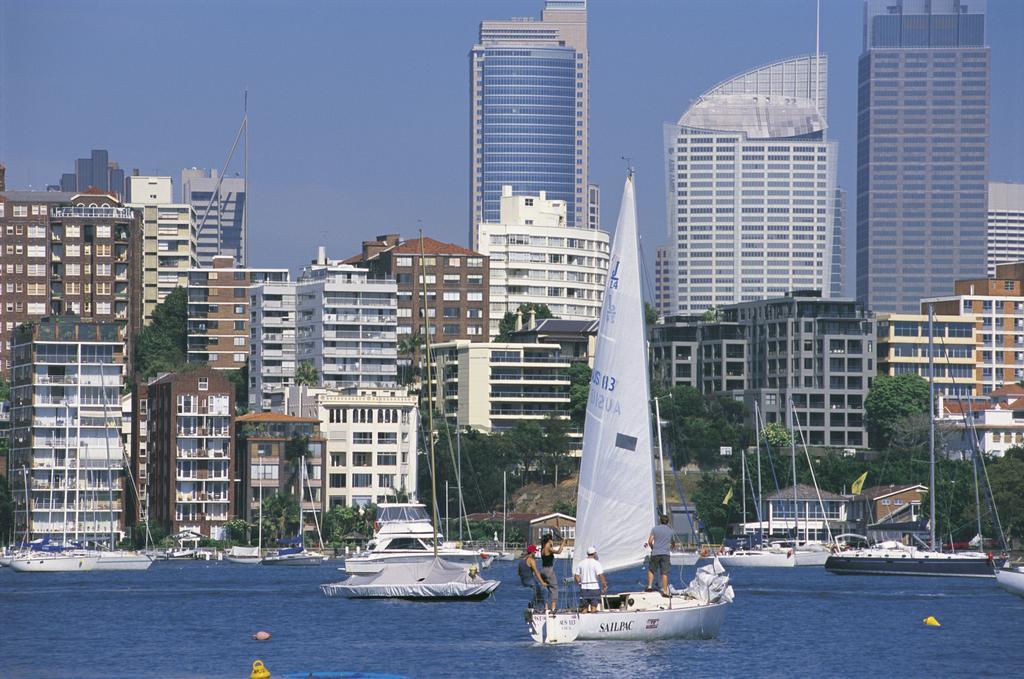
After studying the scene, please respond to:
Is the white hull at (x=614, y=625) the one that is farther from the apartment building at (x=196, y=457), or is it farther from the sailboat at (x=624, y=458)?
the apartment building at (x=196, y=457)

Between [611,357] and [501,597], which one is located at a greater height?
[611,357]

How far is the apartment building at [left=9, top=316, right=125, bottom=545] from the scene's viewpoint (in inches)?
6801

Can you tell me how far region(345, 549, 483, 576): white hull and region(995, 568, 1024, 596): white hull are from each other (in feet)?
127

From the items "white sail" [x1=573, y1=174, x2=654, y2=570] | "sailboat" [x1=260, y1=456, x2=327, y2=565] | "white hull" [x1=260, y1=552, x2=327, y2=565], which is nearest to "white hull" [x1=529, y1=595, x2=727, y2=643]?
"white sail" [x1=573, y1=174, x2=654, y2=570]

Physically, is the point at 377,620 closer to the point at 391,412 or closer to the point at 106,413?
the point at 106,413

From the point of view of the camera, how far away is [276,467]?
177250 millimetres

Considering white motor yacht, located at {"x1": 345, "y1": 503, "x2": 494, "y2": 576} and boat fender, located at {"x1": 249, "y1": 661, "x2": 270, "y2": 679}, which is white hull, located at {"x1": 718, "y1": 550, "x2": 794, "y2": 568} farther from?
boat fender, located at {"x1": 249, "y1": 661, "x2": 270, "y2": 679}

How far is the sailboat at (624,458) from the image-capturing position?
189ft

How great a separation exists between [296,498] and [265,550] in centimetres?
1593

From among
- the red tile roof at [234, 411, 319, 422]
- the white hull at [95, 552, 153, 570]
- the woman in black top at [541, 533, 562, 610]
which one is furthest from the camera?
the red tile roof at [234, 411, 319, 422]

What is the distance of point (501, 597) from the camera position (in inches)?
3755

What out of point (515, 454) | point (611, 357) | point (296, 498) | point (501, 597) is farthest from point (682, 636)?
point (515, 454)

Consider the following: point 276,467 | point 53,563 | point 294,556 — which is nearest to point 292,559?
point 294,556

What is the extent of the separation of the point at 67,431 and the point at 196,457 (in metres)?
11.7
